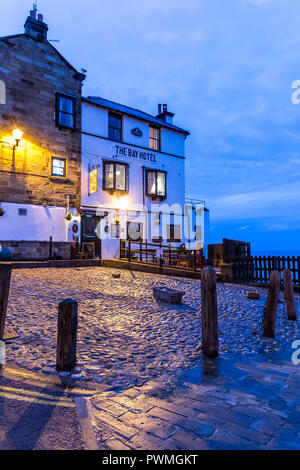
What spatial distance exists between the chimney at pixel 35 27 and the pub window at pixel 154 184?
37.8ft

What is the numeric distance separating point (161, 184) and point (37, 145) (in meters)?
10.4

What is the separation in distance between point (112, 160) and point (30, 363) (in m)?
18.7

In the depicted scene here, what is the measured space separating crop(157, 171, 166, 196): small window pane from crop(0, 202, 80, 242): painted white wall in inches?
308

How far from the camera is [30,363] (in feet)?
12.9

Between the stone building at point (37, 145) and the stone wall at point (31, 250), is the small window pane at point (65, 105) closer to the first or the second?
the stone building at point (37, 145)

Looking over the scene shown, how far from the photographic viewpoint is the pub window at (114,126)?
21.6 m

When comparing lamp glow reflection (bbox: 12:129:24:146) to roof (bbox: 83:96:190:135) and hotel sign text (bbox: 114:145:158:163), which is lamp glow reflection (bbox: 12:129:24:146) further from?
hotel sign text (bbox: 114:145:158:163)

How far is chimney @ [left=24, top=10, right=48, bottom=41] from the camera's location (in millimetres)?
17656

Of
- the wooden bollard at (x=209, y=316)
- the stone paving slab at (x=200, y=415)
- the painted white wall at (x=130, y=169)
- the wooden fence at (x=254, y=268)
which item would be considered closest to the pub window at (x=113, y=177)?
the painted white wall at (x=130, y=169)

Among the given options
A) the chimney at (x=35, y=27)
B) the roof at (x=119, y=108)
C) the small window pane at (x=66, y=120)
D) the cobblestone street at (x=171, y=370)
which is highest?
the chimney at (x=35, y=27)

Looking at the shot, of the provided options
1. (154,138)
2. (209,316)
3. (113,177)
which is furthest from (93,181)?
(209,316)
